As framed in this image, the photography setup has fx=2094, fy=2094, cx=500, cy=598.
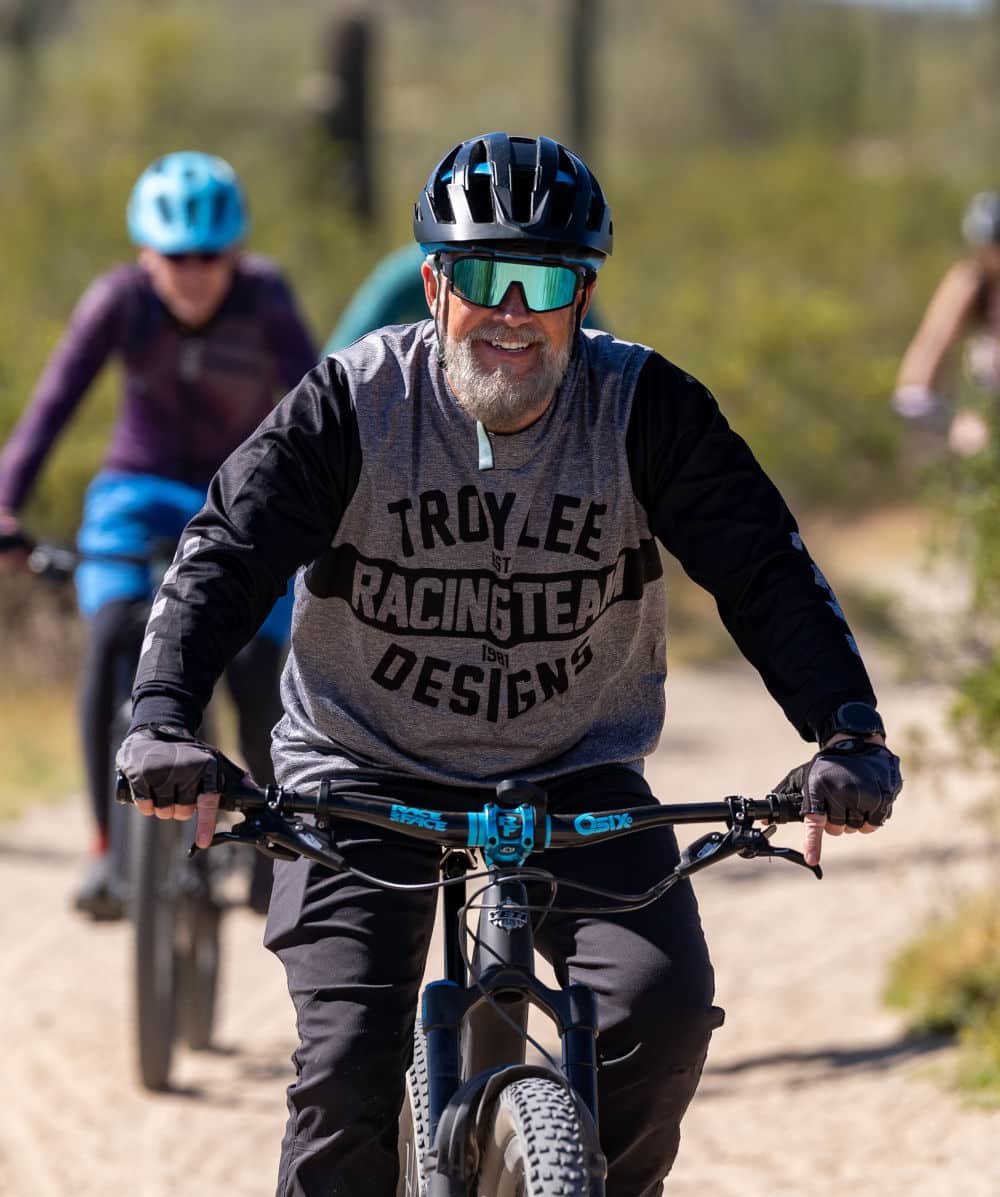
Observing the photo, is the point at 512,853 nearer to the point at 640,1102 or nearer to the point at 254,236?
Answer: the point at 640,1102

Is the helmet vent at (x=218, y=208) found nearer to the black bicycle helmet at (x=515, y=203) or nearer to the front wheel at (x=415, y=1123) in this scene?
the black bicycle helmet at (x=515, y=203)

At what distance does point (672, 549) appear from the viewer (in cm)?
330

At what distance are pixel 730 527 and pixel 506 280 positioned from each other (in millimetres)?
516

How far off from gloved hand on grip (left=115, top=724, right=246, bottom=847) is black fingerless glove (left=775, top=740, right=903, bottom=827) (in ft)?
2.56

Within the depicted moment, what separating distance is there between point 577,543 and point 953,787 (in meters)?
6.38

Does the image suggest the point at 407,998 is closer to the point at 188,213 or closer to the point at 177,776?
the point at 177,776

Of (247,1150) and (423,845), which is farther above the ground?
(423,845)

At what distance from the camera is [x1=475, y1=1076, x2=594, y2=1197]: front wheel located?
8.86 ft

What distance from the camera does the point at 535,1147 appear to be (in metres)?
2.72

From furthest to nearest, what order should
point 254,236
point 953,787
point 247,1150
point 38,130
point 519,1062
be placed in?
1. point 38,130
2. point 254,236
3. point 953,787
4. point 247,1150
5. point 519,1062

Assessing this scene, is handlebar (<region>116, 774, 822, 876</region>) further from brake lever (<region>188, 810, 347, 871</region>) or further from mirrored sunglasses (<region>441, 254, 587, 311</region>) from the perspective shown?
mirrored sunglasses (<region>441, 254, 587, 311</region>)

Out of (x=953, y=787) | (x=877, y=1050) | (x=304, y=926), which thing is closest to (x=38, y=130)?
(x=953, y=787)

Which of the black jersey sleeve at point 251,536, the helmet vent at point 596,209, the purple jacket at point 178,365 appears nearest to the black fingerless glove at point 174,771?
the black jersey sleeve at point 251,536

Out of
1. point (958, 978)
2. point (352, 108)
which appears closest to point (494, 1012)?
point (958, 978)
